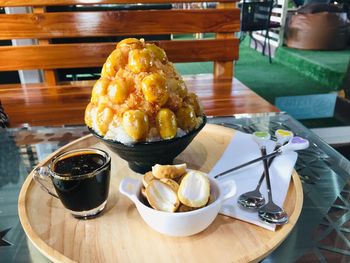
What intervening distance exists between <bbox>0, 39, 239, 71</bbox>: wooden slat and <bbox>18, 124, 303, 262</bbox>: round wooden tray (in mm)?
1370

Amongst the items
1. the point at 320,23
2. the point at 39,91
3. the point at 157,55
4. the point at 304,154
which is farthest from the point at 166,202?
the point at 320,23

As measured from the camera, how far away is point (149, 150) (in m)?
0.71

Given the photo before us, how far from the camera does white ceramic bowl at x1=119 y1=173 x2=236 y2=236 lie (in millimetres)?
557

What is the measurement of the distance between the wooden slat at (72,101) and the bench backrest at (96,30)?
145 millimetres

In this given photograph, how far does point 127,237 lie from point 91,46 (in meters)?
1.57

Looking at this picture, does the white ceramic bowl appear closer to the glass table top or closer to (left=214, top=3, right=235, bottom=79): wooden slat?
the glass table top

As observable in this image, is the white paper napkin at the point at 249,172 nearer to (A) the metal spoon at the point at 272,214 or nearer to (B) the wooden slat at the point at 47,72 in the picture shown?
(A) the metal spoon at the point at 272,214

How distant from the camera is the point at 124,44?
0.74 metres

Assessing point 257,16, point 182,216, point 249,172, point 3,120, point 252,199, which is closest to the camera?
point 182,216

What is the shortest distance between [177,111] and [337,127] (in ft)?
6.11

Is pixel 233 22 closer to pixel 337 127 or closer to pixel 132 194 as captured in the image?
pixel 337 127

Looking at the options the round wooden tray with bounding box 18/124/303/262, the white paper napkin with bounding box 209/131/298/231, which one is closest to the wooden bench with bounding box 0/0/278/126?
the white paper napkin with bounding box 209/131/298/231

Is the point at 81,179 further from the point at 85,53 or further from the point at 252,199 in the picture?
the point at 85,53

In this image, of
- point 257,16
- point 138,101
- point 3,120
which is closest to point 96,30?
point 3,120
